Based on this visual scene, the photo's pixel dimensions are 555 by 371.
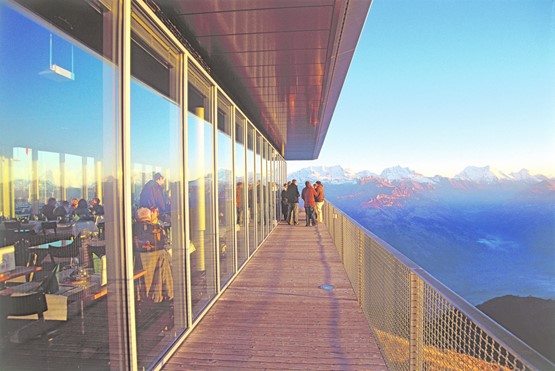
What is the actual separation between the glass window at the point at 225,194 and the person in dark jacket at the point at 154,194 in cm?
174

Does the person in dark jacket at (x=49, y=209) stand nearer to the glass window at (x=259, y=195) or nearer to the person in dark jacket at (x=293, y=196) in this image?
the glass window at (x=259, y=195)

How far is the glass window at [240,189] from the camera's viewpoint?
5873 mm

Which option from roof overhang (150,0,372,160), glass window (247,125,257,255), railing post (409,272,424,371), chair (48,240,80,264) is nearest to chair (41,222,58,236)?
chair (48,240,80,264)

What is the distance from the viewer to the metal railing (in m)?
1.17

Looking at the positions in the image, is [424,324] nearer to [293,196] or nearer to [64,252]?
[64,252]

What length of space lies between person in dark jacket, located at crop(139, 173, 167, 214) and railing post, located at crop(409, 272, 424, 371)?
75.4 inches

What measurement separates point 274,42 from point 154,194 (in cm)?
232

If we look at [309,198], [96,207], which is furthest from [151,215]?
[309,198]

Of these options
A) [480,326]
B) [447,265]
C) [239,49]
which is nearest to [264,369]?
[480,326]

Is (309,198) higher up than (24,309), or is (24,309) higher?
(309,198)

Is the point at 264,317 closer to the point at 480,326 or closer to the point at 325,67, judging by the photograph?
the point at 480,326

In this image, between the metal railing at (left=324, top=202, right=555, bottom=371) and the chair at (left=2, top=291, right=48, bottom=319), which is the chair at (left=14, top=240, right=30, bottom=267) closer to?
the chair at (left=2, top=291, right=48, bottom=319)

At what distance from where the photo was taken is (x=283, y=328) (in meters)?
3.63

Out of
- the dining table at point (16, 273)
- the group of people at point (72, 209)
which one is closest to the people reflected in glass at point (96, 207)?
the group of people at point (72, 209)
